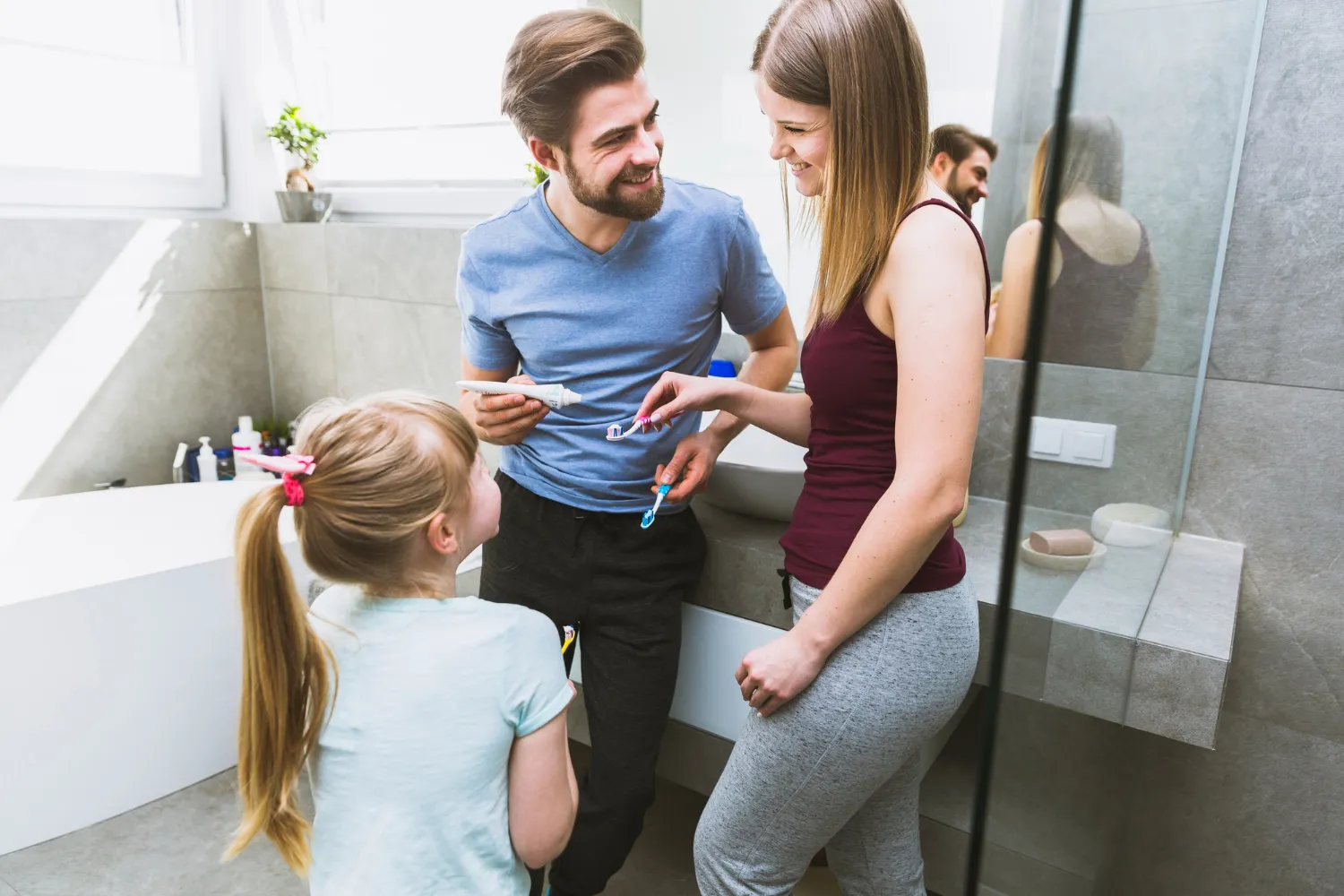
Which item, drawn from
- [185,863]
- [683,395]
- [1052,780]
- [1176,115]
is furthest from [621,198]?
[185,863]

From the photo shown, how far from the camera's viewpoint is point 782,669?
0.96 m

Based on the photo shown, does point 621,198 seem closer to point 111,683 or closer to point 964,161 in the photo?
point 964,161

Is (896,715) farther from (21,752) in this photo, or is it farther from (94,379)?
(94,379)

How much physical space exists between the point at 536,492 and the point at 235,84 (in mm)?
2269

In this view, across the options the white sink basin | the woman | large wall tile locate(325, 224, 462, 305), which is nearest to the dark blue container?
the white sink basin

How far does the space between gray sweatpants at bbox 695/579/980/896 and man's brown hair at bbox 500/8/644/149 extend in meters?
0.73

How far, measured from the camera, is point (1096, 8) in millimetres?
533

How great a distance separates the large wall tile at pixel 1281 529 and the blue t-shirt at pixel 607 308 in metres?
0.82

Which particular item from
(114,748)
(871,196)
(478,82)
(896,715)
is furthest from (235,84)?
(896,715)

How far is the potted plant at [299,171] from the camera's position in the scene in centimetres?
282

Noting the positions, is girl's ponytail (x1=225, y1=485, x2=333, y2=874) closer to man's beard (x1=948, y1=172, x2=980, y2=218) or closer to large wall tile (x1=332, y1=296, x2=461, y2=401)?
man's beard (x1=948, y1=172, x2=980, y2=218)

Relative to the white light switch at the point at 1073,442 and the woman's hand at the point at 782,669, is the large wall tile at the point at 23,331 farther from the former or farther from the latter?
the white light switch at the point at 1073,442

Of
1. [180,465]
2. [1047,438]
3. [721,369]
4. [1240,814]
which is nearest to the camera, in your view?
[1047,438]

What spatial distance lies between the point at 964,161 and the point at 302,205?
207cm
